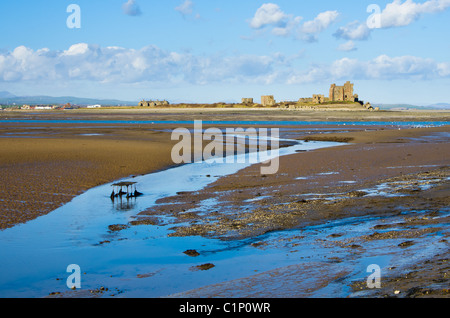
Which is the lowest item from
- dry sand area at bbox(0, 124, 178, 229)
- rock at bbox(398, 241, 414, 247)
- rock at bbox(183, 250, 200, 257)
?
rock at bbox(183, 250, 200, 257)

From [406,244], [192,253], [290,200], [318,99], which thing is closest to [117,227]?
[192,253]

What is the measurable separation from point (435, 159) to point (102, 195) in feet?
56.6

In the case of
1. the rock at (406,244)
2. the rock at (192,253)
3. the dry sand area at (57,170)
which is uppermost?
the dry sand area at (57,170)

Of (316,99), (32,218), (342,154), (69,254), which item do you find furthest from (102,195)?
(316,99)

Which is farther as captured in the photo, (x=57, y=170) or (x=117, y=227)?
(x=57, y=170)

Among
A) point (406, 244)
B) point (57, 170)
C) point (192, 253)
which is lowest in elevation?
point (192, 253)

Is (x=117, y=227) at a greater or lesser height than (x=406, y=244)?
lesser

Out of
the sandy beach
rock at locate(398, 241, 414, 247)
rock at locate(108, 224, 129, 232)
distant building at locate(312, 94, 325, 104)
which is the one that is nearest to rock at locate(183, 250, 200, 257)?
the sandy beach

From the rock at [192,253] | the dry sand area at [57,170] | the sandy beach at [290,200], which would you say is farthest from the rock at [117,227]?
the rock at [192,253]

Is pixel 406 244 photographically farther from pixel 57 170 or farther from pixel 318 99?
pixel 318 99

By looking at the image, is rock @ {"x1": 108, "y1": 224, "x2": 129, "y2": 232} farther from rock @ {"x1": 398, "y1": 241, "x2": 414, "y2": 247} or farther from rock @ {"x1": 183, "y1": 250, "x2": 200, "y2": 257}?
rock @ {"x1": 398, "y1": 241, "x2": 414, "y2": 247}

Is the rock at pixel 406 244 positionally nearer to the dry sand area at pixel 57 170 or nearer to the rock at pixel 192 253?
the rock at pixel 192 253

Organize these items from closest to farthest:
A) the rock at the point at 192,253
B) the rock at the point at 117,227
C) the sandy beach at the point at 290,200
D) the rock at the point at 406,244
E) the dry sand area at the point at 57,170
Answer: the sandy beach at the point at 290,200, the rock at the point at 406,244, the rock at the point at 192,253, the rock at the point at 117,227, the dry sand area at the point at 57,170
